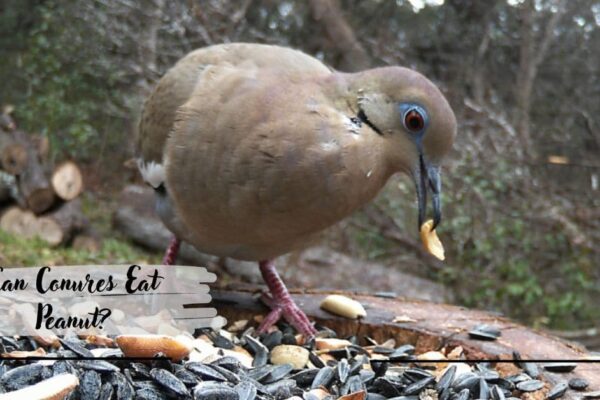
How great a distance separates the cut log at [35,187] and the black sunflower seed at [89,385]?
3504 millimetres

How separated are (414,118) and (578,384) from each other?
24.3 inches

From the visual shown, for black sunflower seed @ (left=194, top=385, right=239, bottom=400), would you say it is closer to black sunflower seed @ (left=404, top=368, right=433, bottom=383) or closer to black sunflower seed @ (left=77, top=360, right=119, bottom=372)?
black sunflower seed @ (left=77, top=360, right=119, bottom=372)

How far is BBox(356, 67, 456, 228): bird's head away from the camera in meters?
1.45

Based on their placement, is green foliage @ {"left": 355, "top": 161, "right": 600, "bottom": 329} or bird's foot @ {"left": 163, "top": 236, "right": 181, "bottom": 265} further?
green foliage @ {"left": 355, "top": 161, "right": 600, "bottom": 329}

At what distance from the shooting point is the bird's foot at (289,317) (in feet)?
5.66

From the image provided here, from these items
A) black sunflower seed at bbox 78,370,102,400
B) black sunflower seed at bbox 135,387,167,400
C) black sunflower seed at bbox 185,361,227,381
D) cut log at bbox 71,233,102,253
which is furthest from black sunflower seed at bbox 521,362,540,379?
cut log at bbox 71,233,102,253

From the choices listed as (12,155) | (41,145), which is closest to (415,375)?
(12,155)

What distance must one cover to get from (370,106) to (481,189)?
2.57m

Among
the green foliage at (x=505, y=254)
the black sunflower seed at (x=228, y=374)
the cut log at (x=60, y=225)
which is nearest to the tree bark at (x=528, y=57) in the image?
the green foliage at (x=505, y=254)

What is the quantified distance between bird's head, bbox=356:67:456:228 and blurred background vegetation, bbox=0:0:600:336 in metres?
2.41

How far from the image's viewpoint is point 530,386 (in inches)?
53.9

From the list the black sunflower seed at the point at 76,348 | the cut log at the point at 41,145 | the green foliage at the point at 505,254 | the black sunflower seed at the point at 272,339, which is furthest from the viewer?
the cut log at the point at 41,145

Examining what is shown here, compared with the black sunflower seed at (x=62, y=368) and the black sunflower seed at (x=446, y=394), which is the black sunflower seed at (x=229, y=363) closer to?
the black sunflower seed at (x=62, y=368)

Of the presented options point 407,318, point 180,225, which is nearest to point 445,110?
point 407,318
